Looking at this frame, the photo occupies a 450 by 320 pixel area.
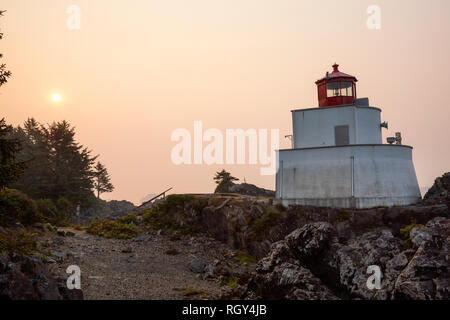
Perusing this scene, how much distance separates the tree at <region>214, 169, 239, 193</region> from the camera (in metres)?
42.3

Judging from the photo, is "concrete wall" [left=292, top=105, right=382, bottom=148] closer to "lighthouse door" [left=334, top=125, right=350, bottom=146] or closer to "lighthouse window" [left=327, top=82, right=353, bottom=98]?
"lighthouse door" [left=334, top=125, right=350, bottom=146]

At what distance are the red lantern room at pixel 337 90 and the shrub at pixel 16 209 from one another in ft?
79.6

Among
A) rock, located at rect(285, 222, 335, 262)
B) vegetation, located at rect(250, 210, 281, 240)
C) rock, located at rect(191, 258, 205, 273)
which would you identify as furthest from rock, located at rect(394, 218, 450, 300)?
rock, located at rect(191, 258, 205, 273)

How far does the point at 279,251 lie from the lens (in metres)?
20.1

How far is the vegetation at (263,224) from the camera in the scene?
85.1 feet

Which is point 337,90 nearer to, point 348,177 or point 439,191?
point 348,177

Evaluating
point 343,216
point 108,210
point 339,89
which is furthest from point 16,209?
point 108,210

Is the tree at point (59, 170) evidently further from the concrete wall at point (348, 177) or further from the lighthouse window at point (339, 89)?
the lighthouse window at point (339, 89)

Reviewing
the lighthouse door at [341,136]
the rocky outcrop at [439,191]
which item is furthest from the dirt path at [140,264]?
the rocky outcrop at [439,191]

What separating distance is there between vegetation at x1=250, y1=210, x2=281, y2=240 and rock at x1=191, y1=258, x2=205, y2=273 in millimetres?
4882

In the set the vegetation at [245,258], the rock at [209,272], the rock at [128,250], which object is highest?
the rock at [128,250]

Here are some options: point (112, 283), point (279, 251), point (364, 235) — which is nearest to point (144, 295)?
point (112, 283)

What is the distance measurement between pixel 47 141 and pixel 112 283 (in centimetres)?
2885
